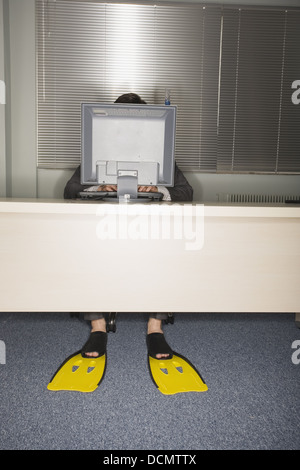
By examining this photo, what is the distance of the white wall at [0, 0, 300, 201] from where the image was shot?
287cm

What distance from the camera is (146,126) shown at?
156cm

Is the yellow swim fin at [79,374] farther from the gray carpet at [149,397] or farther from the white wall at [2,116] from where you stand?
the white wall at [2,116]

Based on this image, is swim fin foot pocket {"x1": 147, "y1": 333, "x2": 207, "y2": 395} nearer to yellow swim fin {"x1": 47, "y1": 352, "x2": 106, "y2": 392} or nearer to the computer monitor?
yellow swim fin {"x1": 47, "y1": 352, "x2": 106, "y2": 392}

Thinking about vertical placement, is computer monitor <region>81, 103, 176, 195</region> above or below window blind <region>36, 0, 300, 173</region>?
below

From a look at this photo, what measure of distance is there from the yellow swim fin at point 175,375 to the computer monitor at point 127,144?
2.69 ft

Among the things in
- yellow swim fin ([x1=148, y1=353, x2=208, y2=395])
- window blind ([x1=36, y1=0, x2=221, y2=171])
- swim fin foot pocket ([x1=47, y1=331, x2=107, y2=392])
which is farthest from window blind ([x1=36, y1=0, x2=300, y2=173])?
yellow swim fin ([x1=148, y1=353, x2=208, y2=395])

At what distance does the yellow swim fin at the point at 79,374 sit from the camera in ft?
4.88

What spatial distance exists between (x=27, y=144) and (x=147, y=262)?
2.13 m

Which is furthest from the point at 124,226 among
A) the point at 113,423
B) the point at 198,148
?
the point at 198,148

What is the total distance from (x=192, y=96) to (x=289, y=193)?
47.2 inches

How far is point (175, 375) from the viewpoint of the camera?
1.58 metres

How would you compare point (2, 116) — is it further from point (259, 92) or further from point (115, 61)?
point (259, 92)

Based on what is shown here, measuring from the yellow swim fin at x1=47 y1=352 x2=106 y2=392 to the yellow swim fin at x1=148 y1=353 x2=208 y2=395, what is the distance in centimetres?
24
